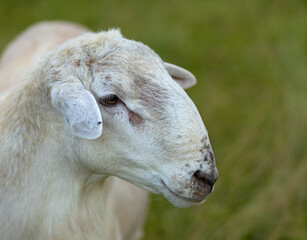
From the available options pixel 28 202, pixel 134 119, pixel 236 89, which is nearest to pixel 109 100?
pixel 134 119

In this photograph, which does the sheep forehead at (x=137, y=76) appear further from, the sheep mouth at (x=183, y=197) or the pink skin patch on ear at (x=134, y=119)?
the sheep mouth at (x=183, y=197)

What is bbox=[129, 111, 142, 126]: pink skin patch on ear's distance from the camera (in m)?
2.26

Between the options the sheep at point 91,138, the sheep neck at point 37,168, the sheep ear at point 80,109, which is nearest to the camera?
the sheep ear at point 80,109

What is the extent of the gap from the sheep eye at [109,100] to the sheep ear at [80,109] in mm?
110

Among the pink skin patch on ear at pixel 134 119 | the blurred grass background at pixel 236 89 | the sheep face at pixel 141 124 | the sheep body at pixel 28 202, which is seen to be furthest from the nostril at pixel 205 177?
the blurred grass background at pixel 236 89

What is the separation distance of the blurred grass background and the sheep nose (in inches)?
65.4

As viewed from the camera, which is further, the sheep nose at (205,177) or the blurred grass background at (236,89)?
the blurred grass background at (236,89)

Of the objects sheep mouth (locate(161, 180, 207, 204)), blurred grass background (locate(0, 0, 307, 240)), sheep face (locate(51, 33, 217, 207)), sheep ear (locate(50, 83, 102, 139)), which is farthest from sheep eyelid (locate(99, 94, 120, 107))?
blurred grass background (locate(0, 0, 307, 240))

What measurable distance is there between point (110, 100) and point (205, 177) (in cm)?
58

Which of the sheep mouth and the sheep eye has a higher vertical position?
the sheep eye

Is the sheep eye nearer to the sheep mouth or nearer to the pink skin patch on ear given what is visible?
the pink skin patch on ear

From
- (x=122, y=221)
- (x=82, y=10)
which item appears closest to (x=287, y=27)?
(x=82, y=10)

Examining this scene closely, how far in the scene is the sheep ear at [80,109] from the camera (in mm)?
2109

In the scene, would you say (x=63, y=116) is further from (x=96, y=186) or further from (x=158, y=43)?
(x=158, y=43)
